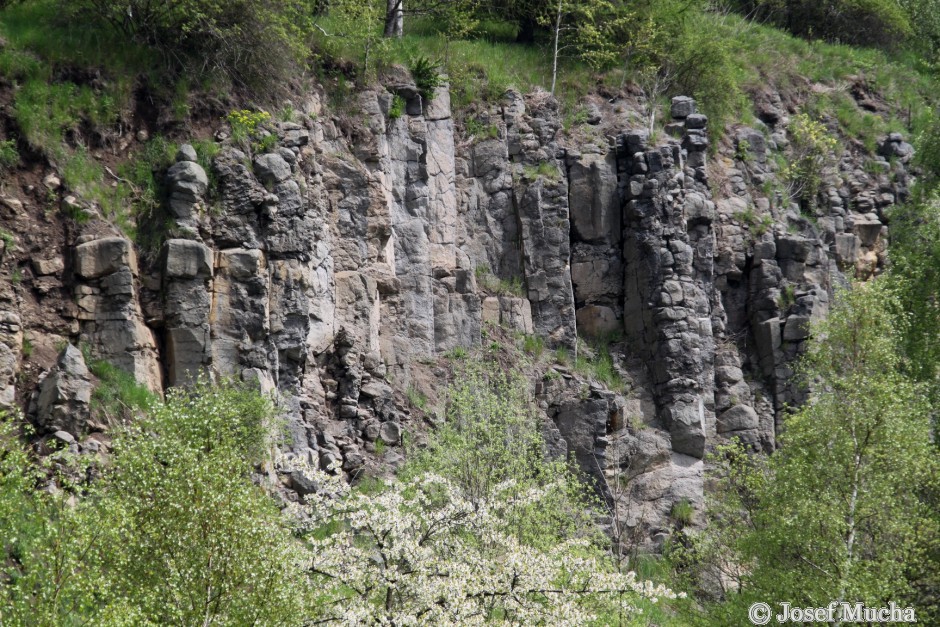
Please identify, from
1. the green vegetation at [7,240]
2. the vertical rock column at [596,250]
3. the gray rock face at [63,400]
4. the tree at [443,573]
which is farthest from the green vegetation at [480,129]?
the gray rock face at [63,400]

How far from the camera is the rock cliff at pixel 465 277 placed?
23.1m

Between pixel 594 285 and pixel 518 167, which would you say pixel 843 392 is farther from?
pixel 518 167

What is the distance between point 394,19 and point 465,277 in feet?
35.1

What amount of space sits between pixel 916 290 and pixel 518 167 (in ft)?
43.2

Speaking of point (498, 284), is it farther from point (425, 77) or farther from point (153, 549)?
point (153, 549)

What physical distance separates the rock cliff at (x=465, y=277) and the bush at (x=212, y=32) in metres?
1.93

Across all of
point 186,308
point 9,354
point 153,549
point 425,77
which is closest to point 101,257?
point 186,308

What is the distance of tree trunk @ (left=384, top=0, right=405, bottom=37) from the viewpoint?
3653cm

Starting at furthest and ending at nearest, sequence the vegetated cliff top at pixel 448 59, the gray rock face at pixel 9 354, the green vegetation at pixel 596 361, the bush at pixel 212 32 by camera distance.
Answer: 1. the green vegetation at pixel 596 361
2. the bush at pixel 212 32
3. the vegetated cliff top at pixel 448 59
4. the gray rock face at pixel 9 354

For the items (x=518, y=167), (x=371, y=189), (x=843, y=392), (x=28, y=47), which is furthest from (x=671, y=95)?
(x=28, y=47)

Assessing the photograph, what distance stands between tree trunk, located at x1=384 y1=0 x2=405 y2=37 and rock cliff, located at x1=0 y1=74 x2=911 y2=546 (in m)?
4.09

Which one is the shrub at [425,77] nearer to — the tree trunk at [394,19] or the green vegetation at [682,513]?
the tree trunk at [394,19]

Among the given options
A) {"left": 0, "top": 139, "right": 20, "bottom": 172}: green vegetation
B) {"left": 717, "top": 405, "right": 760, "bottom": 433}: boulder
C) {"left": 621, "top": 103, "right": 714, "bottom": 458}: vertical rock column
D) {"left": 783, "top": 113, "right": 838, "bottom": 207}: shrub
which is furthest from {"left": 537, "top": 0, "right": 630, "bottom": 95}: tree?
{"left": 0, "top": 139, "right": 20, "bottom": 172}: green vegetation

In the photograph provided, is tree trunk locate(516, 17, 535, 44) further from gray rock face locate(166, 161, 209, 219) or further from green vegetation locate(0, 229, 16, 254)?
green vegetation locate(0, 229, 16, 254)
